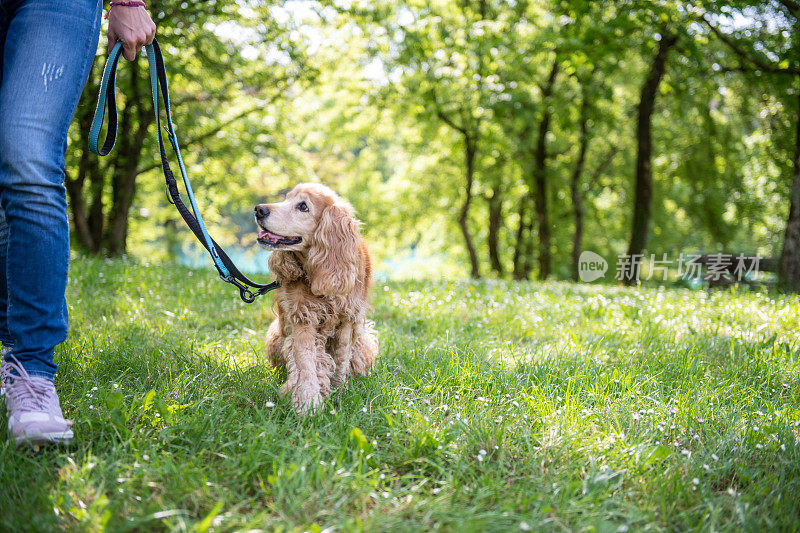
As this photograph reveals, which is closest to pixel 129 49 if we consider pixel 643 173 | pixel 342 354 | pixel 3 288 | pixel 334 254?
pixel 3 288

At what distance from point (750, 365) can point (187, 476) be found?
3.60 meters

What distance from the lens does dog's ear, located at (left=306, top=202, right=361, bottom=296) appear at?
9.66ft

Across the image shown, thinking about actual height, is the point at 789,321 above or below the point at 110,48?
below

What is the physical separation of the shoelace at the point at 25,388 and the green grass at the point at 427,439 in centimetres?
17

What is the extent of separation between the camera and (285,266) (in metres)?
3.05

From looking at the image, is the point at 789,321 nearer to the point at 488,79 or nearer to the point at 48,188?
the point at 48,188

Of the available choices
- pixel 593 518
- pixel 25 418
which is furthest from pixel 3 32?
pixel 593 518

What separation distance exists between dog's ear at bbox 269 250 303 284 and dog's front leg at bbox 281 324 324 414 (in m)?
0.30

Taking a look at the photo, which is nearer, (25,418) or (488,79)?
(25,418)

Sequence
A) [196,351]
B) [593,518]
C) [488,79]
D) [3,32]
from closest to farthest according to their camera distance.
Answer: [593,518] → [3,32] → [196,351] → [488,79]

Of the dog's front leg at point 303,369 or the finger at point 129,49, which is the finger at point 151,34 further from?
the dog's front leg at point 303,369

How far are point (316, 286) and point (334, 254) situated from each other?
208 millimetres

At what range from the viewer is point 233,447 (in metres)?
2.23

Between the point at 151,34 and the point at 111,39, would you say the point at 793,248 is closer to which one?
the point at 151,34
